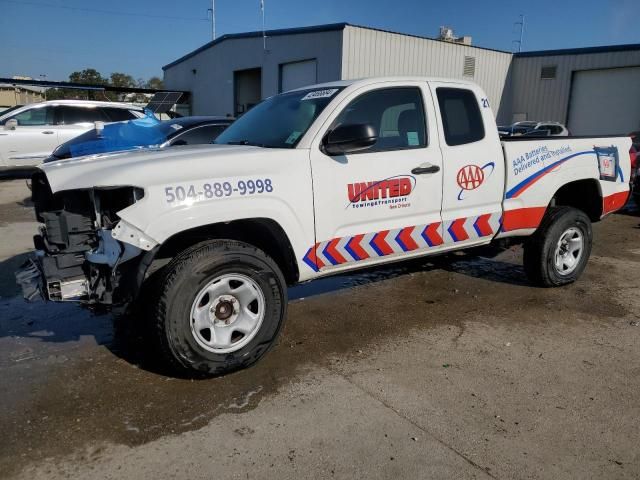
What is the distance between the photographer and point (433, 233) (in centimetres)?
441

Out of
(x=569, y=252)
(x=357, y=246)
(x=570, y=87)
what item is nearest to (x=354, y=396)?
(x=357, y=246)

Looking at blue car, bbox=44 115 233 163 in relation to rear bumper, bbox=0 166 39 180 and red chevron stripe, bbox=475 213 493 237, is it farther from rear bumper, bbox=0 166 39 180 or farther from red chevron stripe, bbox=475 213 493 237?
rear bumper, bbox=0 166 39 180

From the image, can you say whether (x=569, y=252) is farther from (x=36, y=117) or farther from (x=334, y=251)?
(x=36, y=117)

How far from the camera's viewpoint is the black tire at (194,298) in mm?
3221

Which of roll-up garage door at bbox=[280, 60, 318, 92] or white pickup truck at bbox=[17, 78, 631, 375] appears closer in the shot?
white pickup truck at bbox=[17, 78, 631, 375]

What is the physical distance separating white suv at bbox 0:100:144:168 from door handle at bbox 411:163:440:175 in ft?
36.5

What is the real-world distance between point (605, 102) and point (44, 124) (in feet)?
76.4

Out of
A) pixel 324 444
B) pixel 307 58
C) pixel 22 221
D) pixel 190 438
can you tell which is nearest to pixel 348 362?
pixel 324 444

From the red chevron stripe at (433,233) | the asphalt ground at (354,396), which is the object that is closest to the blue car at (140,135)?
the asphalt ground at (354,396)

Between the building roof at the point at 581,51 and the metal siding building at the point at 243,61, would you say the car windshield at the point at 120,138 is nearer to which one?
the metal siding building at the point at 243,61

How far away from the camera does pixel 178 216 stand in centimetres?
316

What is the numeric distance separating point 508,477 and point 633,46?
25.9m

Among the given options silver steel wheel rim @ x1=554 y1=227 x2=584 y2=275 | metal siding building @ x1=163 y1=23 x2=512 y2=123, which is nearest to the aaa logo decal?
silver steel wheel rim @ x1=554 y1=227 x2=584 y2=275

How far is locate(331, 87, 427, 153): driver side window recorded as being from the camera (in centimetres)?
409
